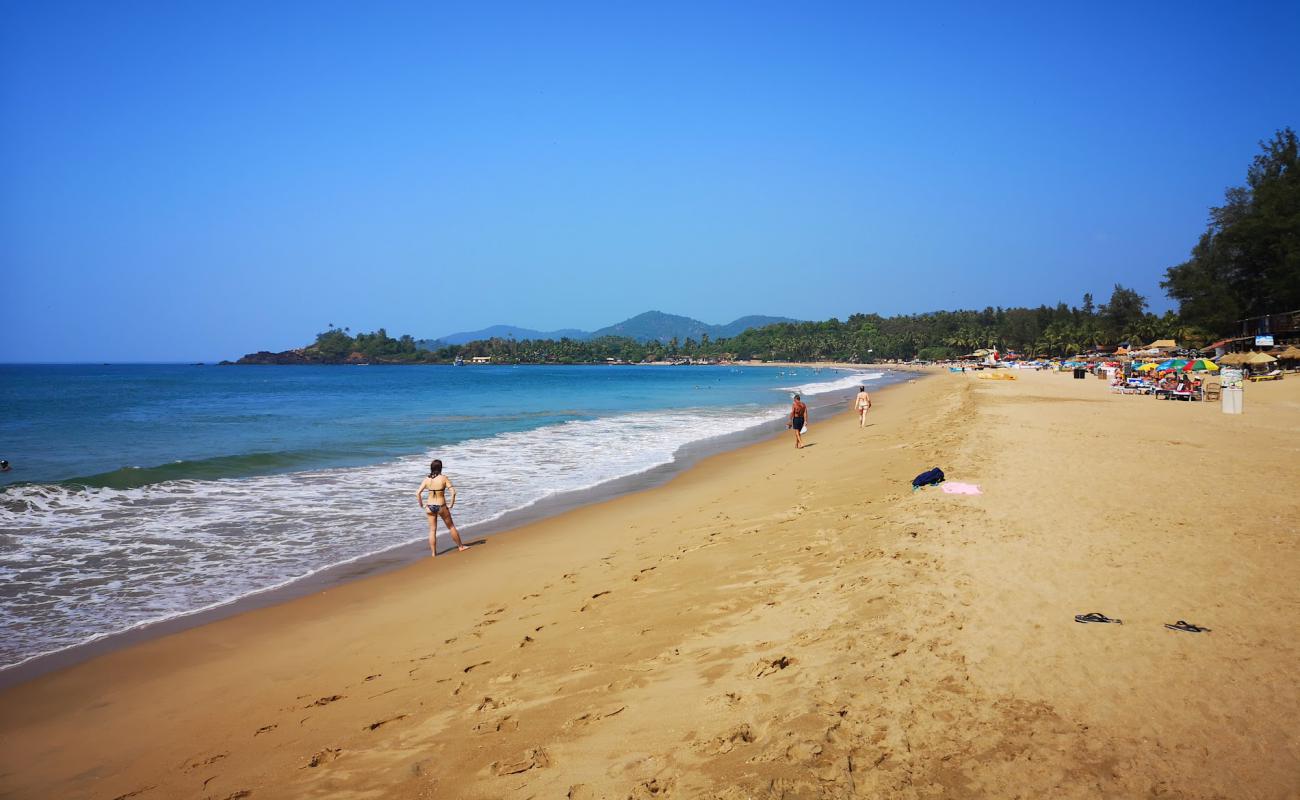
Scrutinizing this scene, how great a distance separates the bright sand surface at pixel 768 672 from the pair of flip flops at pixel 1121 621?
65mm

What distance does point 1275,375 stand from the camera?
3753cm

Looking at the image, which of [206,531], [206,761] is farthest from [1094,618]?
[206,531]

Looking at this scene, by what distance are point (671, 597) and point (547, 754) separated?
2783mm

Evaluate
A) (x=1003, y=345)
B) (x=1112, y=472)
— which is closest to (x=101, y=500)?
(x=1112, y=472)

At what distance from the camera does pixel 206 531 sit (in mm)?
11211

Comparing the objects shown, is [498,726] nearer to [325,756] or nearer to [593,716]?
[593,716]

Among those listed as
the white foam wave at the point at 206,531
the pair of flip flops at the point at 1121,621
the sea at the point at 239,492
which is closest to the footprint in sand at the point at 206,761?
the sea at the point at 239,492

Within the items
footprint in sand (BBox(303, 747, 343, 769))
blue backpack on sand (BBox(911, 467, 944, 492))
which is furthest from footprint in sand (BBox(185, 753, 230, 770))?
blue backpack on sand (BBox(911, 467, 944, 492))

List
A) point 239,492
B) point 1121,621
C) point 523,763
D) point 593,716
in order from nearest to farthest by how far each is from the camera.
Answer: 1. point 523,763
2. point 593,716
3. point 1121,621
4. point 239,492

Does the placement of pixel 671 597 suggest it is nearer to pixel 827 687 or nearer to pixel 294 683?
pixel 827 687

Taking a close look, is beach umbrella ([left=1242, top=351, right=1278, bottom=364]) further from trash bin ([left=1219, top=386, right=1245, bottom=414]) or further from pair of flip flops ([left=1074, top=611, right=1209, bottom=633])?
pair of flip flops ([left=1074, top=611, right=1209, bottom=633])

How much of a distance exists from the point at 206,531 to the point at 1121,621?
1220 centimetres

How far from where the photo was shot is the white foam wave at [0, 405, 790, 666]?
7.87 m

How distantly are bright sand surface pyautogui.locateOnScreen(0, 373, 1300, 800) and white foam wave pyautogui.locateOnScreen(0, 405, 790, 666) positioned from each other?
1250 millimetres
